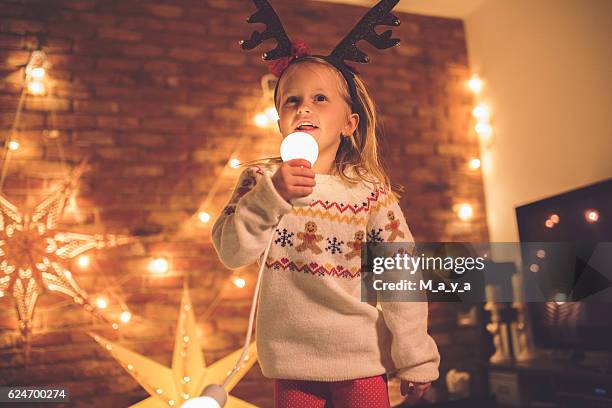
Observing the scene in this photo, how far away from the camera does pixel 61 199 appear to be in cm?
214

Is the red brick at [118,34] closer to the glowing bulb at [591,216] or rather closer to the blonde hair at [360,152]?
the blonde hair at [360,152]

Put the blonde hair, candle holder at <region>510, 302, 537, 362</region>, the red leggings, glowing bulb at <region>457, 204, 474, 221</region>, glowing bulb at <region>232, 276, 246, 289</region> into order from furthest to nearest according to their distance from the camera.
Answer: glowing bulb at <region>457, 204, 474, 221</region> < glowing bulb at <region>232, 276, 246, 289</region> < candle holder at <region>510, 302, 537, 362</region> < the blonde hair < the red leggings

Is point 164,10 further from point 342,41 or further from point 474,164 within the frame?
point 474,164

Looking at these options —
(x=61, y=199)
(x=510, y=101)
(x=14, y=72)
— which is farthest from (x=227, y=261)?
(x=510, y=101)

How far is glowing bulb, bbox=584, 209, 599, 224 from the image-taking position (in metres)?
1.77

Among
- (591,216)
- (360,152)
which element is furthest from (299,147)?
(591,216)

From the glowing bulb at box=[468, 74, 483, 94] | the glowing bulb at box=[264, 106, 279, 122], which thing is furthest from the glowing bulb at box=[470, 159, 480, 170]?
the glowing bulb at box=[264, 106, 279, 122]

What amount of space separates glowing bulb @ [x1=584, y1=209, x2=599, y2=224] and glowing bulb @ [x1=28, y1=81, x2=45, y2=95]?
96.2 inches

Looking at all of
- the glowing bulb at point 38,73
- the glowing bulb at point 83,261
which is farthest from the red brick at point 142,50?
the glowing bulb at point 83,261

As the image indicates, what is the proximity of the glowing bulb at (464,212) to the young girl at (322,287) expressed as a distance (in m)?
1.92

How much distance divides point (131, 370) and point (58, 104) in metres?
1.30

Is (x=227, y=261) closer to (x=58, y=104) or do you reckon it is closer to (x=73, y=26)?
(x=58, y=104)

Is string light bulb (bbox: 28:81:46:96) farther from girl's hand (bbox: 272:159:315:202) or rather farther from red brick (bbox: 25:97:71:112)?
girl's hand (bbox: 272:159:315:202)

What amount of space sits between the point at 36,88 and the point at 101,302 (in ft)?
3.48
